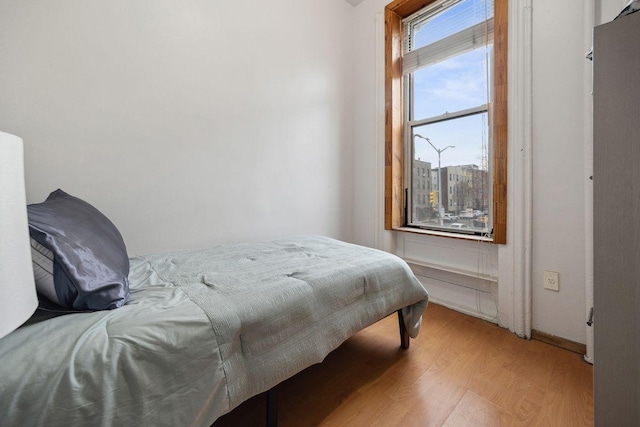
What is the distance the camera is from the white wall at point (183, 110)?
56.9 inches

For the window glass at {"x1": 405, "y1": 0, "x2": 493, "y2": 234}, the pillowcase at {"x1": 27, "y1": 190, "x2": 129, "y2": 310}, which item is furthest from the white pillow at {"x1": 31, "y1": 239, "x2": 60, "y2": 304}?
the window glass at {"x1": 405, "y1": 0, "x2": 493, "y2": 234}

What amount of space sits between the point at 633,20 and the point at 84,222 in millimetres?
1998

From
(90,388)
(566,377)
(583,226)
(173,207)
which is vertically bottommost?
(566,377)

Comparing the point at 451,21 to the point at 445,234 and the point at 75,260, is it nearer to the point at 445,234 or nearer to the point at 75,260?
the point at 445,234

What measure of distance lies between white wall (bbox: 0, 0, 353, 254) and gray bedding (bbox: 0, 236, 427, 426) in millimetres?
599

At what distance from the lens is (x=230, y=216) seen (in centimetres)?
214

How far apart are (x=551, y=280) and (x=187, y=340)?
2157mm

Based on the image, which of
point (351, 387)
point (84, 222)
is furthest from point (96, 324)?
point (351, 387)

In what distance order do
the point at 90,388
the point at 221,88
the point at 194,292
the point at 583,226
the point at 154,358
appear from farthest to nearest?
the point at 221,88 → the point at 583,226 → the point at 194,292 → the point at 154,358 → the point at 90,388

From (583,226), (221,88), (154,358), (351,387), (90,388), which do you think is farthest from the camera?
(221,88)

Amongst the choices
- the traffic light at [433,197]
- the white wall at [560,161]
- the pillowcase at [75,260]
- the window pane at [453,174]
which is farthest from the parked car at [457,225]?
the pillowcase at [75,260]

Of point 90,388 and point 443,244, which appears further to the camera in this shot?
point 443,244

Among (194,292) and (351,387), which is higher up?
(194,292)

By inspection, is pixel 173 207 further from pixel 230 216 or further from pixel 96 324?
pixel 96 324
